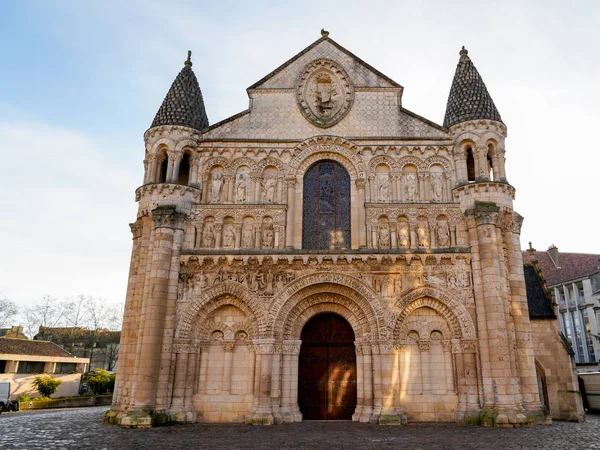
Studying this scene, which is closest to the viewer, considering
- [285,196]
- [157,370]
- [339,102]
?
[157,370]

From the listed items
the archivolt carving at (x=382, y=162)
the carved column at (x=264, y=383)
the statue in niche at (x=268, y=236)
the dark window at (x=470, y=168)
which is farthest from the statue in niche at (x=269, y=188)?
the dark window at (x=470, y=168)

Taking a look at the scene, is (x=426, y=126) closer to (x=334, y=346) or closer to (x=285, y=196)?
(x=285, y=196)

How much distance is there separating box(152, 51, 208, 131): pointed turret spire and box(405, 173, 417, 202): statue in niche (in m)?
9.61

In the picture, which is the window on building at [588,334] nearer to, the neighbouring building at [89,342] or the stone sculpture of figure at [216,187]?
the stone sculpture of figure at [216,187]

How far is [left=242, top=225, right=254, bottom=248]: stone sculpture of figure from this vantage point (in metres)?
19.1

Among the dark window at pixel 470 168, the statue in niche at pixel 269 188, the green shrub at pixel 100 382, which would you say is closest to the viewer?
the statue in niche at pixel 269 188

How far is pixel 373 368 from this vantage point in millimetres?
17422

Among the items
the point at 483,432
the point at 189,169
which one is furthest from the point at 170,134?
the point at 483,432

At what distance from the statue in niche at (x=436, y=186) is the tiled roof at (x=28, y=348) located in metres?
36.6

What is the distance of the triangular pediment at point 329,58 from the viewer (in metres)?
21.5

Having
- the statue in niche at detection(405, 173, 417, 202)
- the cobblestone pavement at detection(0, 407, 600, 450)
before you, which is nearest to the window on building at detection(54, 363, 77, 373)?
the cobblestone pavement at detection(0, 407, 600, 450)

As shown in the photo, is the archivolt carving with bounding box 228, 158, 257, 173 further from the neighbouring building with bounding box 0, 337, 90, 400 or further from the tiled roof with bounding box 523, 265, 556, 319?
the neighbouring building with bounding box 0, 337, 90, 400

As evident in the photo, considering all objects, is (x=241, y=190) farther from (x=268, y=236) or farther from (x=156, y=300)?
(x=156, y=300)

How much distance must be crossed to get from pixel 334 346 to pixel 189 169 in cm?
993
